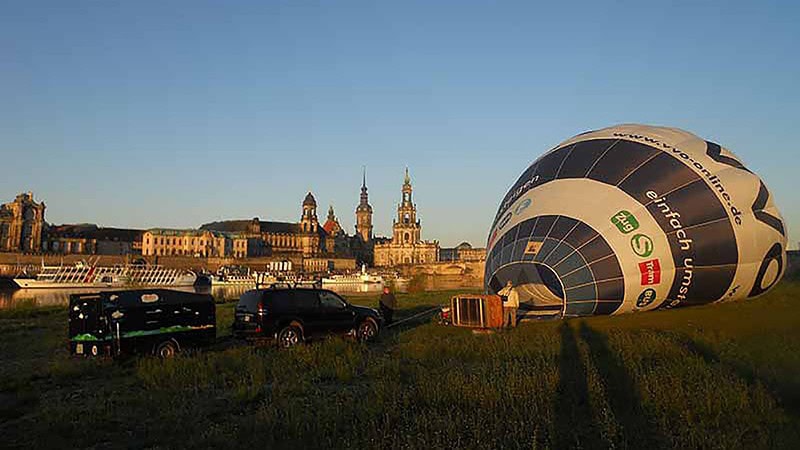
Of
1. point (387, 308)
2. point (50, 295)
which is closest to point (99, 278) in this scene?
point (50, 295)

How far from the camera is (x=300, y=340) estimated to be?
47.9 feet

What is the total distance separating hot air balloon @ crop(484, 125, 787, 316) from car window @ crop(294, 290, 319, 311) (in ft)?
15.4

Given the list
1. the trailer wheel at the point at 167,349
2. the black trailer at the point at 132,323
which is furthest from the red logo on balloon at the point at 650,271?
the trailer wheel at the point at 167,349

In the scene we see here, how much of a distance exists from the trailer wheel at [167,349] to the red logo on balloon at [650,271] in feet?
34.2

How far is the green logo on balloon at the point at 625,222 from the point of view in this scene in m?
13.7

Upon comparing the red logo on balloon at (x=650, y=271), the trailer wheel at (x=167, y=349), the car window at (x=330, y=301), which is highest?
the red logo on balloon at (x=650, y=271)

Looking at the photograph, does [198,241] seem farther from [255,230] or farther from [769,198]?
[769,198]

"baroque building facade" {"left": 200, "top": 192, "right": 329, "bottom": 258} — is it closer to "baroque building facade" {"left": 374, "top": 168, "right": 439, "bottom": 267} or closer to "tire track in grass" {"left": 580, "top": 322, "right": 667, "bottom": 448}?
"baroque building facade" {"left": 374, "top": 168, "right": 439, "bottom": 267}

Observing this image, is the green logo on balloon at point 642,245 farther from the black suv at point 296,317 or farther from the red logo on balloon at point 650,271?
the black suv at point 296,317

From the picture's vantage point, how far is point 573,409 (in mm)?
7523

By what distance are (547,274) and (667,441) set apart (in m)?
10.5

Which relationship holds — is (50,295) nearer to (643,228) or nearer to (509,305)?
(509,305)

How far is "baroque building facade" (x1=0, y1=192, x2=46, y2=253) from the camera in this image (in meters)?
132

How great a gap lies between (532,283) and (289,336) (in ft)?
24.2
